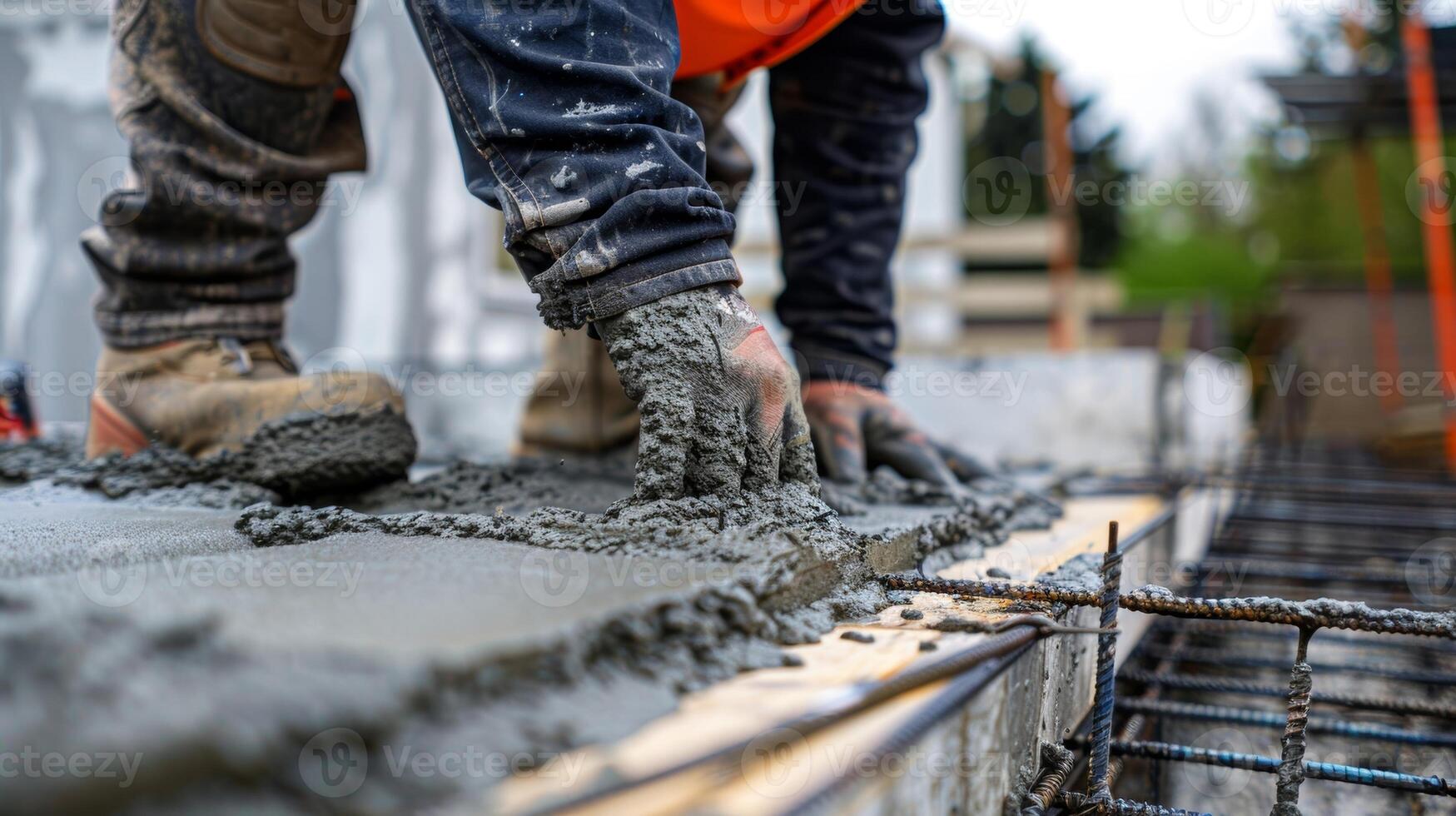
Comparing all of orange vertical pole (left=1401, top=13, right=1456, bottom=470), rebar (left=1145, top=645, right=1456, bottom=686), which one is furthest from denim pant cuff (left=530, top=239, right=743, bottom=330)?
orange vertical pole (left=1401, top=13, right=1456, bottom=470)

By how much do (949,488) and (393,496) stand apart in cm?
89

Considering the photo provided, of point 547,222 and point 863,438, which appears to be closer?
point 547,222

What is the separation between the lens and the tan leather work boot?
2209mm

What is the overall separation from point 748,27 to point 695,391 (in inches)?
29.0

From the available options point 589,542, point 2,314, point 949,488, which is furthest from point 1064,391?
point 2,314

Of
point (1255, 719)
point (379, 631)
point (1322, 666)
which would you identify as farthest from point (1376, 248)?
point (379, 631)

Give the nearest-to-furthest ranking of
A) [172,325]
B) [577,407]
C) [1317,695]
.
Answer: [1317,695] → [172,325] → [577,407]

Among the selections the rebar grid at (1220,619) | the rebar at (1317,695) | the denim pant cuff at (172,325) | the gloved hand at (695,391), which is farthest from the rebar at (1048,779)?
the denim pant cuff at (172,325)

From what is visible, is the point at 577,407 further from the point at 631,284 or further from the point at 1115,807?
the point at 1115,807

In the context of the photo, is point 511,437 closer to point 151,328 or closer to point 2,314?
point 151,328

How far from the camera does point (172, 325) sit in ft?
5.30

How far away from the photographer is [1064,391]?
3.16 metres

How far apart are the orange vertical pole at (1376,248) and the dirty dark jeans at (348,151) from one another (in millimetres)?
6268

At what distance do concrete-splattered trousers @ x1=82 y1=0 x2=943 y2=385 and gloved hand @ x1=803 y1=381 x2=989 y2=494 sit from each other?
3.9 inches
